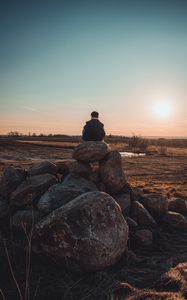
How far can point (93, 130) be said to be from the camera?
1082cm

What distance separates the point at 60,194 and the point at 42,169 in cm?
195

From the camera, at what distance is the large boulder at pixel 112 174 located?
9886mm

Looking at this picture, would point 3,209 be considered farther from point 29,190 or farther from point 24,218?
point 24,218

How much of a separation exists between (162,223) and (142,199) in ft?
3.32

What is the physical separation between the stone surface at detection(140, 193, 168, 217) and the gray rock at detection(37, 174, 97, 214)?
2034mm

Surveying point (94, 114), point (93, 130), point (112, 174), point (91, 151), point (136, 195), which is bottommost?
point (136, 195)

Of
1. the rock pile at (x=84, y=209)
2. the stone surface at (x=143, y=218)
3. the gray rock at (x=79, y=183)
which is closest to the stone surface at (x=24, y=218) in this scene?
the rock pile at (x=84, y=209)

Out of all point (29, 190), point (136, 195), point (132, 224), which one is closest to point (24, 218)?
point (29, 190)

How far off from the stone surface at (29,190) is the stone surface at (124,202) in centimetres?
217

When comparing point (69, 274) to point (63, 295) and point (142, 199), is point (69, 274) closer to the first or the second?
point (63, 295)

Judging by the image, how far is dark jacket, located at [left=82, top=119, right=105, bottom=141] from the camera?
35.5 feet

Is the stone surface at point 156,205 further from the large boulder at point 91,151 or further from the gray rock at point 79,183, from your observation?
the large boulder at point 91,151

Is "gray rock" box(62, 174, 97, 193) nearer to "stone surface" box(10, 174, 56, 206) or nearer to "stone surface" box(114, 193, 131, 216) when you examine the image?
"stone surface" box(10, 174, 56, 206)

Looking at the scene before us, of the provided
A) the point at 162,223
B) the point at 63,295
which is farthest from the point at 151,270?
the point at 162,223
